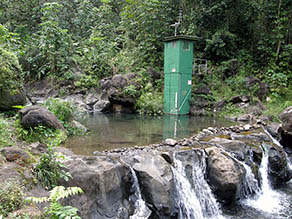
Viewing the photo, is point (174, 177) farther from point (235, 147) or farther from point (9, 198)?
point (9, 198)


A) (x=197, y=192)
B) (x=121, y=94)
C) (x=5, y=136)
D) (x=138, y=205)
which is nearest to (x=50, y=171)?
(x=5, y=136)

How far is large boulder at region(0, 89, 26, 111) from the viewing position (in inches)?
250

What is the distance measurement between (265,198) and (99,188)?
4575 mm

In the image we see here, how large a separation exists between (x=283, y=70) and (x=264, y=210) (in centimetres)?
1201

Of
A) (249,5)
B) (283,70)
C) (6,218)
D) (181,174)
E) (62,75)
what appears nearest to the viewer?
(6,218)

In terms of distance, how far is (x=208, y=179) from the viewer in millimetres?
5773

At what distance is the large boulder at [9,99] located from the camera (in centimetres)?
635

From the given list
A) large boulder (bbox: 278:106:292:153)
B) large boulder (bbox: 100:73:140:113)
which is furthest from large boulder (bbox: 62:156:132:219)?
large boulder (bbox: 100:73:140:113)

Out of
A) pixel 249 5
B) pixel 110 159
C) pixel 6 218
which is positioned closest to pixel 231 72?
pixel 249 5

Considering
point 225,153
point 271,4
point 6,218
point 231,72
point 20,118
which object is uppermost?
point 271,4

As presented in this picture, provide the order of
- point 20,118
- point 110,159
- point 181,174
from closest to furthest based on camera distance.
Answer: point 110,159
point 181,174
point 20,118

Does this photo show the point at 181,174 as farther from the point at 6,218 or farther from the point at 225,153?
the point at 6,218

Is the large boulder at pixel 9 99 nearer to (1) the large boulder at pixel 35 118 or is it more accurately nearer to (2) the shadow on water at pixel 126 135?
(1) the large boulder at pixel 35 118

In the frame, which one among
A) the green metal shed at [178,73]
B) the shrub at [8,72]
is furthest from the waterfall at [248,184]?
the shrub at [8,72]
